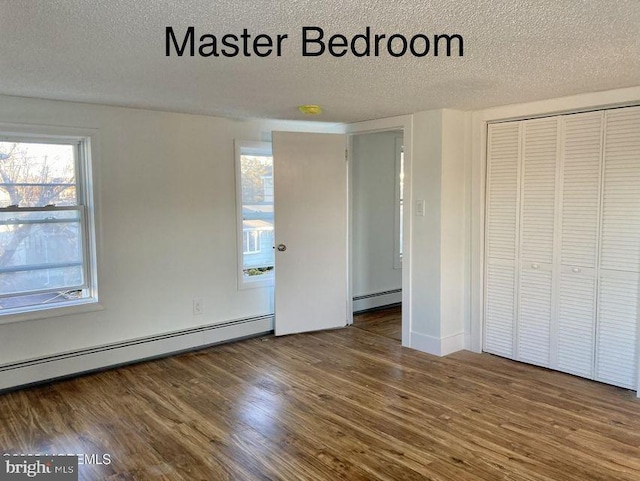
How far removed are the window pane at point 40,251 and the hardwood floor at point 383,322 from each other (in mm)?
2726

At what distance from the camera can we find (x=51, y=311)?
359 cm

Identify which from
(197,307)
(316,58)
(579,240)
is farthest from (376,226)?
(316,58)

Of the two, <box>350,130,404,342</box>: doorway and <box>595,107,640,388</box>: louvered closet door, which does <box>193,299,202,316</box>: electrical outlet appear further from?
<box>595,107,640,388</box>: louvered closet door

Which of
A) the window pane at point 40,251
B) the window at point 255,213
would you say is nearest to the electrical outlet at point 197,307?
the window at point 255,213

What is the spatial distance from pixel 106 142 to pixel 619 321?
3.97 meters

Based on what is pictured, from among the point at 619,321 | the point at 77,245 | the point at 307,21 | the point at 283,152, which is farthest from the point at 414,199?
the point at 77,245

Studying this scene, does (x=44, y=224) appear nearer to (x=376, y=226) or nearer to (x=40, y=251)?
(x=40, y=251)

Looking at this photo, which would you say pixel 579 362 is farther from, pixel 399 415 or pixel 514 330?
pixel 399 415

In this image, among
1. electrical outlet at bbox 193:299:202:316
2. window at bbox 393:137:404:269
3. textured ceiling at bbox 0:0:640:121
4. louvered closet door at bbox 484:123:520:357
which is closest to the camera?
textured ceiling at bbox 0:0:640:121

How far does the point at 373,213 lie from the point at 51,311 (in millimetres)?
3462

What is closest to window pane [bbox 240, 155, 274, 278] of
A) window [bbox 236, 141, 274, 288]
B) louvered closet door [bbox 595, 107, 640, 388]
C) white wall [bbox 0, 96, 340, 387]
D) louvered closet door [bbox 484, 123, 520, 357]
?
window [bbox 236, 141, 274, 288]

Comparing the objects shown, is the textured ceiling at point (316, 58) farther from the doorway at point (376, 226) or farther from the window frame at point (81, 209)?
the doorway at point (376, 226)

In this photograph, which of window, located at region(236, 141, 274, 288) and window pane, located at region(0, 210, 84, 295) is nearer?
window pane, located at region(0, 210, 84, 295)

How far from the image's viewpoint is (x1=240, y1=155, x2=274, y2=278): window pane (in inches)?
185
